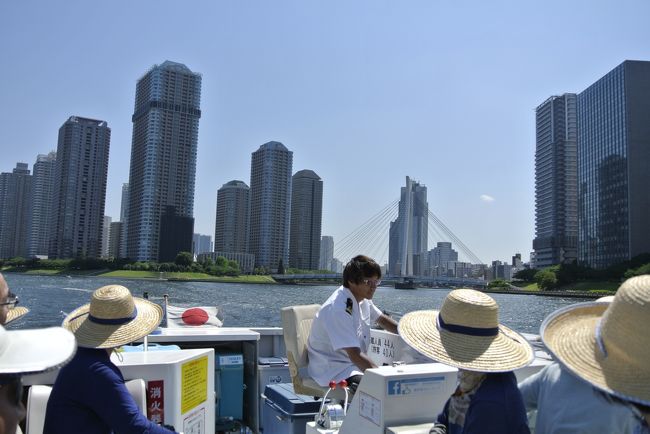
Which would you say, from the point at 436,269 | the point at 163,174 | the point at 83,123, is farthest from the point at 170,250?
the point at 436,269

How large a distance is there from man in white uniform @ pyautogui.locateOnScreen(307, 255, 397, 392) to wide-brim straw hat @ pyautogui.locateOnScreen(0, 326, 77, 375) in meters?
2.10

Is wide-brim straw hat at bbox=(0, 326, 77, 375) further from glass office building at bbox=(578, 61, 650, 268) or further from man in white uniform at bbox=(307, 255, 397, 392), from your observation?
glass office building at bbox=(578, 61, 650, 268)

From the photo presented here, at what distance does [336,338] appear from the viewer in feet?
10.4

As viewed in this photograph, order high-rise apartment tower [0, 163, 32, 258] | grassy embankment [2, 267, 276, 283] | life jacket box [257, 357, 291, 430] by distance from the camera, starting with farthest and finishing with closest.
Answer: high-rise apartment tower [0, 163, 32, 258] < grassy embankment [2, 267, 276, 283] < life jacket box [257, 357, 291, 430]

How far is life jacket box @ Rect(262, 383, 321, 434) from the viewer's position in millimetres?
3312

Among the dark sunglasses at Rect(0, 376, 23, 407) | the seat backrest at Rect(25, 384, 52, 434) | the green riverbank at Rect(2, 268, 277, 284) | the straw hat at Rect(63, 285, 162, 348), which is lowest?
the green riverbank at Rect(2, 268, 277, 284)

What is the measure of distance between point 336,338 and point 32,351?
2162mm

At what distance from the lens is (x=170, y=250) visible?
91.4 metres

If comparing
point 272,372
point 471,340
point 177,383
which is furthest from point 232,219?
point 471,340

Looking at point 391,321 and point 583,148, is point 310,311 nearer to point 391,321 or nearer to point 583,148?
point 391,321

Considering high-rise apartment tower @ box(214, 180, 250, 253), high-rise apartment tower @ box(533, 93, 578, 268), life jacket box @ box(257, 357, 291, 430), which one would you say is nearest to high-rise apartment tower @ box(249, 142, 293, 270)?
high-rise apartment tower @ box(214, 180, 250, 253)

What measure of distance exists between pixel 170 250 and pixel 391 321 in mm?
91593

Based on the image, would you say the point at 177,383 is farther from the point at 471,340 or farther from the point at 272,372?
the point at 272,372

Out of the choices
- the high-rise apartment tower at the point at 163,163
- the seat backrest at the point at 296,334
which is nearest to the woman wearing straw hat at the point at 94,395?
the seat backrest at the point at 296,334
